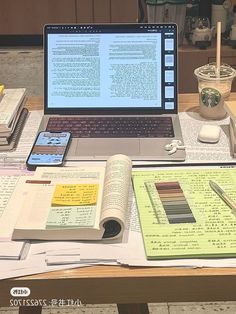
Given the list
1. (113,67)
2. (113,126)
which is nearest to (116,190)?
(113,126)

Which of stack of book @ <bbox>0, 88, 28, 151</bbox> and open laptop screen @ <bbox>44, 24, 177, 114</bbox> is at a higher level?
open laptop screen @ <bbox>44, 24, 177, 114</bbox>

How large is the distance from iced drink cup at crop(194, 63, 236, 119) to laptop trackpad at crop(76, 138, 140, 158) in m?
0.26

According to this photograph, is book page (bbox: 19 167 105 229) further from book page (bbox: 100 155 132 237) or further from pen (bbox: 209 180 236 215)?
pen (bbox: 209 180 236 215)

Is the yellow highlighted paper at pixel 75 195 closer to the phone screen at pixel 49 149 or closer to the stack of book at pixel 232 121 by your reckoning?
the phone screen at pixel 49 149

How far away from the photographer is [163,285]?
2.84ft

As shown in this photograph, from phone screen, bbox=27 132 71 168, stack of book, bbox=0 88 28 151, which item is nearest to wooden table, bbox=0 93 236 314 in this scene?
phone screen, bbox=27 132 71 168

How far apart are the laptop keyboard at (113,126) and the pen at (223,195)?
0.96 ft

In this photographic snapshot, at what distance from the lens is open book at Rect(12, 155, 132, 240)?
0.93m

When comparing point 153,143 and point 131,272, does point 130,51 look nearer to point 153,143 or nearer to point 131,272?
point 153,143

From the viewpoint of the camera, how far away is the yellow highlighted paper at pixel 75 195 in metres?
1.00

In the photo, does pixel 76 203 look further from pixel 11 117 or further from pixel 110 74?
pixel 110 74

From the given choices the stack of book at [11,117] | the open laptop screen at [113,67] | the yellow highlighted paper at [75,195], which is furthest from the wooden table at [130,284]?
the open laptop screen at [113,67]

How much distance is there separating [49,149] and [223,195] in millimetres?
441

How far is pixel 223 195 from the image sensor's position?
40.9 inches
